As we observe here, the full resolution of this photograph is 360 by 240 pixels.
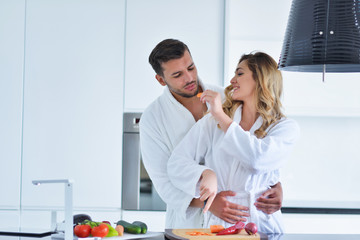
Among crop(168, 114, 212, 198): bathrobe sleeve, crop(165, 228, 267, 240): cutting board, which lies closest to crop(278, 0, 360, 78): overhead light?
crop(165, 228, 267, 240): cutting board

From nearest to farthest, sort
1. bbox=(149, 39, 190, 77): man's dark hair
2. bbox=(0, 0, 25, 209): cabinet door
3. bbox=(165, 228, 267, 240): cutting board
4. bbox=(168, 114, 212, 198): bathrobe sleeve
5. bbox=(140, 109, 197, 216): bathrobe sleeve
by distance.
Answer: bbox=(165, 228, 267, 240): cutting board → bbox=(168, 114, 212, 198): bathrobe sleeve → bbox=(140, 109, 197, 216): bathrobe sleeve → bbox=(149, 39, 190, 77): man's dark hair → bbox=(0, 0, 25, 209): cabinet door

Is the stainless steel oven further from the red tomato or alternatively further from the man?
the red tomato

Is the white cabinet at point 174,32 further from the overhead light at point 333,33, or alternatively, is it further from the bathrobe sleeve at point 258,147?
the overhead light at point 333,33

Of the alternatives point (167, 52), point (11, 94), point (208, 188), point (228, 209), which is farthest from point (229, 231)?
point (11, 94)

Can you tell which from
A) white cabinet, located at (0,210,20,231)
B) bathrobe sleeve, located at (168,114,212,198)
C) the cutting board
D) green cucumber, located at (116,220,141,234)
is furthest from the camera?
white cabinet, located at (0,210,20,231)

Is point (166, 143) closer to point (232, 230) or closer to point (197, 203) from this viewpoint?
point (197, 203)

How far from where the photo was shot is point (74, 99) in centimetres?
340

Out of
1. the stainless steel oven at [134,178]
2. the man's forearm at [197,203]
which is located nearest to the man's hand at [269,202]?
the man's forearm at [197,203]

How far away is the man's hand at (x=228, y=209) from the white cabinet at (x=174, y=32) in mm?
1509

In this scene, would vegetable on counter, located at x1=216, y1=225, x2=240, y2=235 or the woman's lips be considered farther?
the woman's lips

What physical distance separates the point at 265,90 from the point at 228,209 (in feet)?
1.66

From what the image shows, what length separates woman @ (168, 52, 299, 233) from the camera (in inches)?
76.6

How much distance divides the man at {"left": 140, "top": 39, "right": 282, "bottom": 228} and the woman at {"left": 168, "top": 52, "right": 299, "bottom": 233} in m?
0.10

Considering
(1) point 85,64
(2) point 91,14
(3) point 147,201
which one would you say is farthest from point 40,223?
(2) point 91,14
